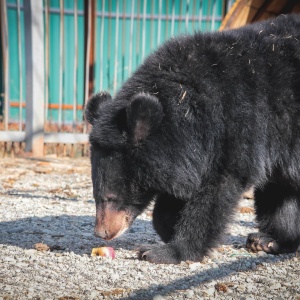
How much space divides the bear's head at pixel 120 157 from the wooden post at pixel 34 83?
5199 millimetres

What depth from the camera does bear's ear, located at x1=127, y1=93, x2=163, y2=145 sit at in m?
3.64

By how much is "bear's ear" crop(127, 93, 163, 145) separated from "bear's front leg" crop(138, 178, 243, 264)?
53 cm

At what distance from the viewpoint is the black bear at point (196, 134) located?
3807 mm

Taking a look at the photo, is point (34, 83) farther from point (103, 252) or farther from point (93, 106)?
point (103, 252)

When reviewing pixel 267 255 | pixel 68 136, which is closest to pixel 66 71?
pixel 68 136

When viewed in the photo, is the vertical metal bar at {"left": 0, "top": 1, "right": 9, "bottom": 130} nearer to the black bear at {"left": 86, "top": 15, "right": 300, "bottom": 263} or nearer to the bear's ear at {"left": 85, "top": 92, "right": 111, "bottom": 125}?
the bear's ear at {"left": 85, "top": 92, "right": 111, "bottom": 125}

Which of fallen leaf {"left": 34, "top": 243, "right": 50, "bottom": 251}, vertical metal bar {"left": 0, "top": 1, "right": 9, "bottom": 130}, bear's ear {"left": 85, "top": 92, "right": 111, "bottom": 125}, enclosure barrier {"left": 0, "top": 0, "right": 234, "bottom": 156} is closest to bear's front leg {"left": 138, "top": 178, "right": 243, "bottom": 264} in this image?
fallen leaf {"left": 34, "top": 243, "right": 50, "bottom": 251}

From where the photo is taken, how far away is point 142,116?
3668mm

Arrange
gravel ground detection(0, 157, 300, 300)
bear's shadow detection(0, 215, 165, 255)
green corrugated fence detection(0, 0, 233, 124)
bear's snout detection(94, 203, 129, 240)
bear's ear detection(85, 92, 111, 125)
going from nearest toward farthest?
gravel ground detection(0, 157, 300, 300), bear's snout detection(94, 203, 129, 240), bear's ear detection(85, 92, 111, 125), bear's shadow detection(0, 215, 165, 255), green corrugated fence detection(0, 0, 233, 124)

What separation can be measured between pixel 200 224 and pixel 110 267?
62 centimetres

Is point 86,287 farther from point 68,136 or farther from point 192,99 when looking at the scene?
point 68,136

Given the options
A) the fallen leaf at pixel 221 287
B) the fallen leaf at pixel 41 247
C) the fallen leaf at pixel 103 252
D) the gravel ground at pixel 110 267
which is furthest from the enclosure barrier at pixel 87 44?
the fallen leaf at pixel 221 287

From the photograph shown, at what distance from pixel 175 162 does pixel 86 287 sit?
956mm

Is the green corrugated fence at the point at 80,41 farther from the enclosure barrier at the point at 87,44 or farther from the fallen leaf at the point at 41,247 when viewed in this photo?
the fallen leaf at the point at 41,247
